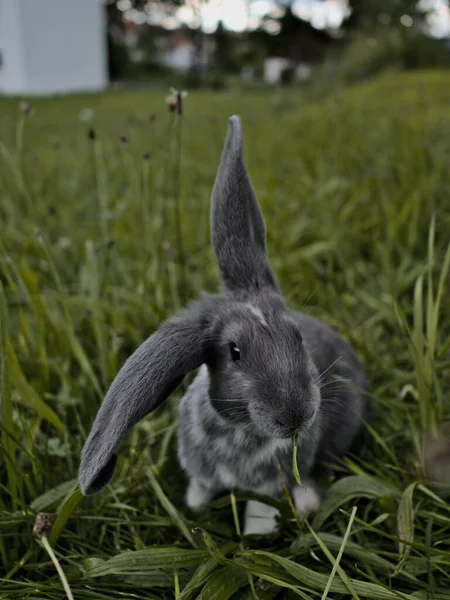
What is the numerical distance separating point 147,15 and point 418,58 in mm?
24956

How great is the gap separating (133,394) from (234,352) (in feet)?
1.31

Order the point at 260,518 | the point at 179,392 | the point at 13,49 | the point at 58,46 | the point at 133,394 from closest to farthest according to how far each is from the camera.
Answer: the point at 133,394 < the point at 260,518 < the point at 179,392 < the point at 13,49 < the point at 58,46

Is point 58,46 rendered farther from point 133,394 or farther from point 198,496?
point 133,394

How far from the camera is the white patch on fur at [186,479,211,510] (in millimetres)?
2121

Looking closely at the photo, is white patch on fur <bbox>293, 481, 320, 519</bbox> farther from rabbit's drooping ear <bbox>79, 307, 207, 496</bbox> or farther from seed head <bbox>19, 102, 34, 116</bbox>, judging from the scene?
seed head <bbox>19, 102, 34, 116</bbox>

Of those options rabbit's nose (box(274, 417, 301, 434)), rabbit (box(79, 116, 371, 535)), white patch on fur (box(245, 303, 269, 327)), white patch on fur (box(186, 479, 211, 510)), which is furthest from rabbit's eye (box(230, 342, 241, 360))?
white patch on fur (box(186, 479, 211, 510))

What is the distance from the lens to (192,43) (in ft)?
105

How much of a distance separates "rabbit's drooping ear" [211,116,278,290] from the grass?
0.41 meters

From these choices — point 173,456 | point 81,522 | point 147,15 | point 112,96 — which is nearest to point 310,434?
point 173,456

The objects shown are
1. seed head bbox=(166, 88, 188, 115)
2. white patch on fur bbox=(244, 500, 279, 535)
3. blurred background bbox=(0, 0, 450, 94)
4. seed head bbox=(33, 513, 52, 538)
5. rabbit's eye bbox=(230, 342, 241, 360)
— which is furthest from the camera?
blurred background bbox=(0, 0, 450, 94)

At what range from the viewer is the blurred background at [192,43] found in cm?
1445

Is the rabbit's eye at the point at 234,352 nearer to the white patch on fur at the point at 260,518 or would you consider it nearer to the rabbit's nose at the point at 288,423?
the rabbit's nose at the point at 288,423

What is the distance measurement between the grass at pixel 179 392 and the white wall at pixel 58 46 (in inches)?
691

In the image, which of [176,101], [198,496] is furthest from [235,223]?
[198,496]
